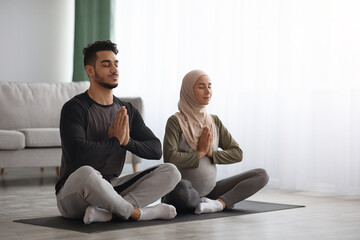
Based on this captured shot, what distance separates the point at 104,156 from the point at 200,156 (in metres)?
0.52

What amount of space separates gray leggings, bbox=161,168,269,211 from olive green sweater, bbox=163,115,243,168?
101mm

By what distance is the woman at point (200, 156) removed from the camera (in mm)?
3180

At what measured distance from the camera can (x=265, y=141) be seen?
483 centimetres

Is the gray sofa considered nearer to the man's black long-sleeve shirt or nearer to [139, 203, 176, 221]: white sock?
the man's black long-sleeve shirt

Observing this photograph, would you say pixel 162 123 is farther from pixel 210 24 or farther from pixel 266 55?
pixel 266 55

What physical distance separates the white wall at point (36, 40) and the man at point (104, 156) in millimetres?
3823

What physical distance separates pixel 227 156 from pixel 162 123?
103 inches

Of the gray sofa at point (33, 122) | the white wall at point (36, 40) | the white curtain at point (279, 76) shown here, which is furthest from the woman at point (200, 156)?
the white wall at point (36, 40)

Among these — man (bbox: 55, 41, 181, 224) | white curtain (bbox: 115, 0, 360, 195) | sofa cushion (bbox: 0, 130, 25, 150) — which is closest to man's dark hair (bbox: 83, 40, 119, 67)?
man (bbox: 55, 41, 181, 224)

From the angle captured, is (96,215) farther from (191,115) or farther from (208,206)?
(191,115)

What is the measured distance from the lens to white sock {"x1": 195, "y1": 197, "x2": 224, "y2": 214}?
3.17 metres

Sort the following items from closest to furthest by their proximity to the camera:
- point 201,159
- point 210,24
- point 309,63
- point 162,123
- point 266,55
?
point 201,159 → point 309,63 → point 266,55 → point 210,24 → point 162,123

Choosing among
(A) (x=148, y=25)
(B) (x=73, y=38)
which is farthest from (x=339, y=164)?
(B) (x=73, y=38)

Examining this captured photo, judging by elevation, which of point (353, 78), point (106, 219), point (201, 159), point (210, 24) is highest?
point (210, 24)
